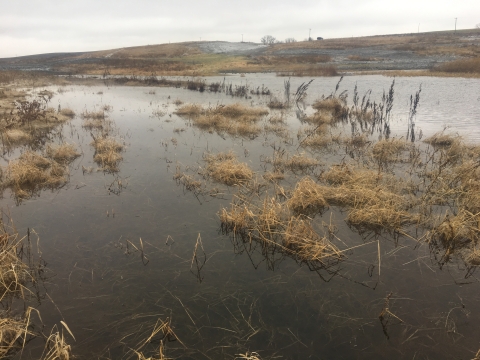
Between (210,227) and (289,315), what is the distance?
109 inches

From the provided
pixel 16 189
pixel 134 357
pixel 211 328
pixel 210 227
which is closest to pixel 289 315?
pixel 211 328

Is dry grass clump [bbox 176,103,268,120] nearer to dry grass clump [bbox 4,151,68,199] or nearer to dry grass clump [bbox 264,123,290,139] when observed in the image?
dry grass clump [bbox 264,123,290,139]

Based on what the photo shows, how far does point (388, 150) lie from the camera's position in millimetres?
10953

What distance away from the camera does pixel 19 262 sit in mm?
5391

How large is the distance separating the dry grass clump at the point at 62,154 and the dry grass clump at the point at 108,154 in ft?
2.65

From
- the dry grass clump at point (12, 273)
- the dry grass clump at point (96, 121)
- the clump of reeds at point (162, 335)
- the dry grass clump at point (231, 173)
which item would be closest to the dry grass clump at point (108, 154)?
the dry grass clump at point (96, 121)

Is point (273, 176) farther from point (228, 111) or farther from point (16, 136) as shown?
point (16, 136)

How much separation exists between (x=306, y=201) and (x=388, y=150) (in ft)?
17.7

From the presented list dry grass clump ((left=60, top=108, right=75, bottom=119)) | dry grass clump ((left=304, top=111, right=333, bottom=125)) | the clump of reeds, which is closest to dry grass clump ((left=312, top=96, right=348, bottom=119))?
dry grass clump ((left=304, top=111, right=333, bottom=125))

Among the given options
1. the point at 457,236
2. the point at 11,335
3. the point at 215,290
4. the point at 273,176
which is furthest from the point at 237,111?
the point at 11,335

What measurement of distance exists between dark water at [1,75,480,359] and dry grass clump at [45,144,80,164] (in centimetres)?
290

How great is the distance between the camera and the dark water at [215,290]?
161 inches

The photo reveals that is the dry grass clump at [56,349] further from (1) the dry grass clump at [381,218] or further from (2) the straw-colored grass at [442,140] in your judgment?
(2) the straw-colored grass at [442,140]

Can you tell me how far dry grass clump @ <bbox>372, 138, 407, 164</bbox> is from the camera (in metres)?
10.5
